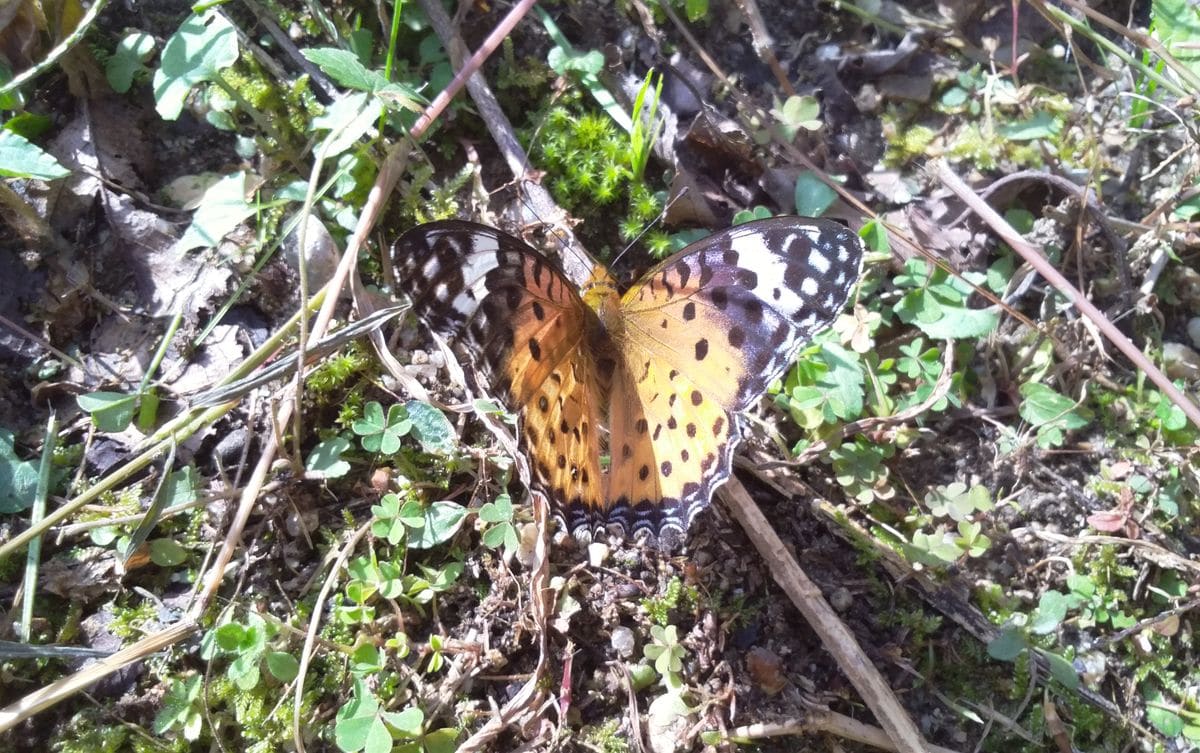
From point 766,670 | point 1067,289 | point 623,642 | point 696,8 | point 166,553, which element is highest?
point 696,8

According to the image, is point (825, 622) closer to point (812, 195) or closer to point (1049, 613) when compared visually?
point (1049, 613)

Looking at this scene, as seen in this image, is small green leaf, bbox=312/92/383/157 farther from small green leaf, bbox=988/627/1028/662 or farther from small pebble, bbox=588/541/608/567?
small green leaf, bbox=988/627/1028/662

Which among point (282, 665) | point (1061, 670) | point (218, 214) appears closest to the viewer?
point (282, 665)

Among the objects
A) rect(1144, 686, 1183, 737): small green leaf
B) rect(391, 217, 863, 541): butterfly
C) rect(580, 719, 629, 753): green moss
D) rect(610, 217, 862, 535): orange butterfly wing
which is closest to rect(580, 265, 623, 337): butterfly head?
rect(391, 217, 863, 541): butterfly

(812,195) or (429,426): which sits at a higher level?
(812,195)

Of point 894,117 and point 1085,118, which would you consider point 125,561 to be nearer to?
point 894,117

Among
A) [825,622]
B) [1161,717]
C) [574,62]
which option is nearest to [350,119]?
[574,62]

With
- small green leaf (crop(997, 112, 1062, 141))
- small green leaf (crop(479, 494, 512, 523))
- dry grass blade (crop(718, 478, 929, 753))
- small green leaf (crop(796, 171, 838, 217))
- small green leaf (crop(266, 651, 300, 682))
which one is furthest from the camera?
small green leaf (crop(997, 112, 1062, 141))

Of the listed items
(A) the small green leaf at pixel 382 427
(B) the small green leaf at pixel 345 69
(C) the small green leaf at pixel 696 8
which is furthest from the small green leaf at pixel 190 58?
(C) the small green leaf at pixel 696 8

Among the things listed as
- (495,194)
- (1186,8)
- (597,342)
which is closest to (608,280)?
(597,342)

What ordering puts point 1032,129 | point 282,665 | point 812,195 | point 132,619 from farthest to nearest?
point 1032,129 → point 812,195 → point 132,619 → point 282,665
